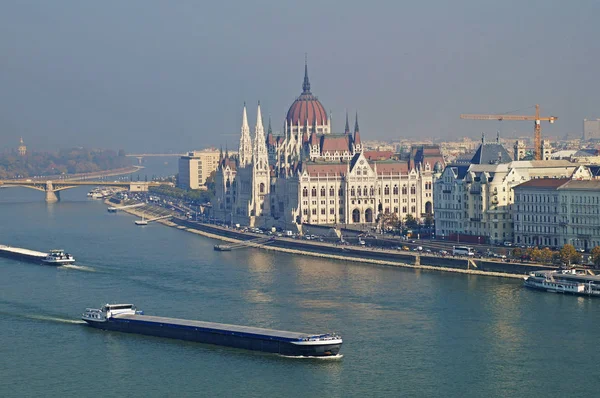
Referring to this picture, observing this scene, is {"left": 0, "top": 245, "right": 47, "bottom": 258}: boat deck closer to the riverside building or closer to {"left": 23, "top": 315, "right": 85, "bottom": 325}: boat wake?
the riverside building

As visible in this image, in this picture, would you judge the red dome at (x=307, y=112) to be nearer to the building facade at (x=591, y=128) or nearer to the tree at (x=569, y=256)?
the tree at (x=569, y=256)

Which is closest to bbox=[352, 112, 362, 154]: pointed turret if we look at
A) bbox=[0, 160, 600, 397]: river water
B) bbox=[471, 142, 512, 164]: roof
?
bbox=[471, 142, 512, 164]: roof

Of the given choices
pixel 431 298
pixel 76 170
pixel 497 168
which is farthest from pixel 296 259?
pixel 76 170

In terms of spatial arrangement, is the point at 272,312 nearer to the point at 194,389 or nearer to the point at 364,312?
the point at 364,312

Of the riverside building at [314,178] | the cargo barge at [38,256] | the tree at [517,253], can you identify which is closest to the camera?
the tree at [517,253]

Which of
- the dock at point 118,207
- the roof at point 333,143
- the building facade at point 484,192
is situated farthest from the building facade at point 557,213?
the dock at point 118,207

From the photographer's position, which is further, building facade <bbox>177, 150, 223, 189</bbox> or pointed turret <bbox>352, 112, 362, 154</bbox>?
building facade <bbox>177, 150, 223, 189</bbox>
